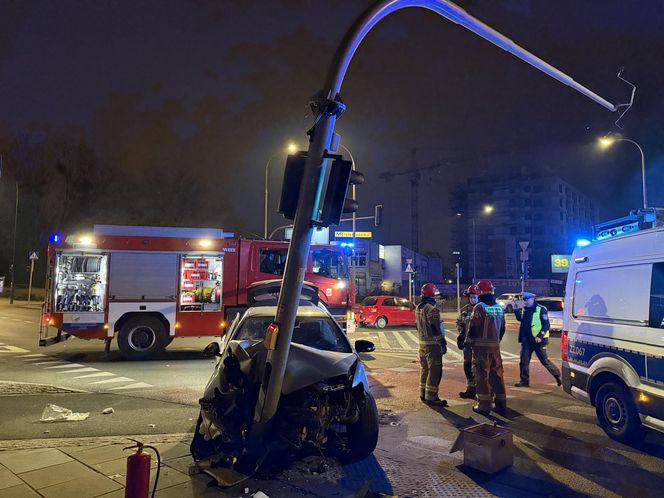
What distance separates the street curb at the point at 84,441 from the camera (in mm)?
5309

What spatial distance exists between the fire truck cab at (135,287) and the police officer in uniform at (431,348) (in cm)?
668

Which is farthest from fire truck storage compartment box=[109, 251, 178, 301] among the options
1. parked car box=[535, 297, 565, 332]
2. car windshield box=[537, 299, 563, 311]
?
car windshield box=[537, 299, 563, 311]

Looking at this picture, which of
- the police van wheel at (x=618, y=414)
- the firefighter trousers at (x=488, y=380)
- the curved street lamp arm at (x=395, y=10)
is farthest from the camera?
the firefighter trousers at (x=488, y=380)

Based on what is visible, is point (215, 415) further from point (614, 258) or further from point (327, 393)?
point (614, 258)

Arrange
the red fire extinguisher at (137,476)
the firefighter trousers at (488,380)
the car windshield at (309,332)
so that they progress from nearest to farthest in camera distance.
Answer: the red fire extinguisher at (137,476) < the car windshield at (309,332) < the firefighter trousers at (488,380)

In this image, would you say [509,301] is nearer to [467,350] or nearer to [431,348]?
[467,350]

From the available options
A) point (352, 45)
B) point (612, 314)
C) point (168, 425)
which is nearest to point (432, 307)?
point (612, 314)

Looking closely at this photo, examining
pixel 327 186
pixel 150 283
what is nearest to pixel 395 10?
pixel 327 186

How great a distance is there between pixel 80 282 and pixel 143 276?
1.52 meters

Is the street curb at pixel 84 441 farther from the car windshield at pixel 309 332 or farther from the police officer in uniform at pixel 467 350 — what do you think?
the police officer in uniform at pixel 467 350

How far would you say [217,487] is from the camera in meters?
4.26

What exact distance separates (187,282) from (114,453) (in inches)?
317

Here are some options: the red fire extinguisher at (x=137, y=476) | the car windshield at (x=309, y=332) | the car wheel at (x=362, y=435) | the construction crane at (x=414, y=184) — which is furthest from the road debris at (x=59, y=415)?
the construction crane at (x=414, y=184)

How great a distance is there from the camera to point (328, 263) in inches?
546
